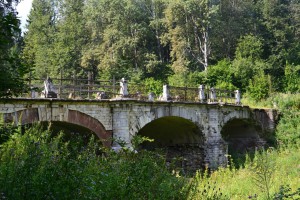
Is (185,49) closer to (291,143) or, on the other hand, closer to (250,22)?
(250,22)

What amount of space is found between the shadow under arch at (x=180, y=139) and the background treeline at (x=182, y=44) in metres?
11.8

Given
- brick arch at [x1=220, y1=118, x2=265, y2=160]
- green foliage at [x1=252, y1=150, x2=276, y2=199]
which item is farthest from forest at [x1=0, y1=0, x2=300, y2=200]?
green foliage at [x1=252, y1=150, x2=276, y2=199]

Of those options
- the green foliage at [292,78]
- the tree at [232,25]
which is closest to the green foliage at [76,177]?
the green foliage at [292,78]

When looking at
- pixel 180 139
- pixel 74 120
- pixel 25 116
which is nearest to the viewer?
pixel 25 116

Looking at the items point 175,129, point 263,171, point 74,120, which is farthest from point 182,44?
point 263,171

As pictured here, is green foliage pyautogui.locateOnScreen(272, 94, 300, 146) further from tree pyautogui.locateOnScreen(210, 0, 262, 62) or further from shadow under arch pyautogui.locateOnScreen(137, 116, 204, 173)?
tree pyautogui.locateOnScreen(210, 0, 262, 62)

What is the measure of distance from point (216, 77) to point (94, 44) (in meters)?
14.1

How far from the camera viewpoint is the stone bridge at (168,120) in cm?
1208

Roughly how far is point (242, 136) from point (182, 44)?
1455 cm

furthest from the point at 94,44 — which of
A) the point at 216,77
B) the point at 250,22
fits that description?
the point at 250,22

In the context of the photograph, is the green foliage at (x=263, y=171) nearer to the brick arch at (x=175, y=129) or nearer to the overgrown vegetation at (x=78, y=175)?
the overgrown vegetation at (x=78, y=175)

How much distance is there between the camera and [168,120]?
18.5 meters

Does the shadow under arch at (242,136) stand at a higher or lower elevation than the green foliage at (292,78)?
lower

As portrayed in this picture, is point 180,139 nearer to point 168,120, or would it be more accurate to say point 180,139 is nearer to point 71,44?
point 168,120
